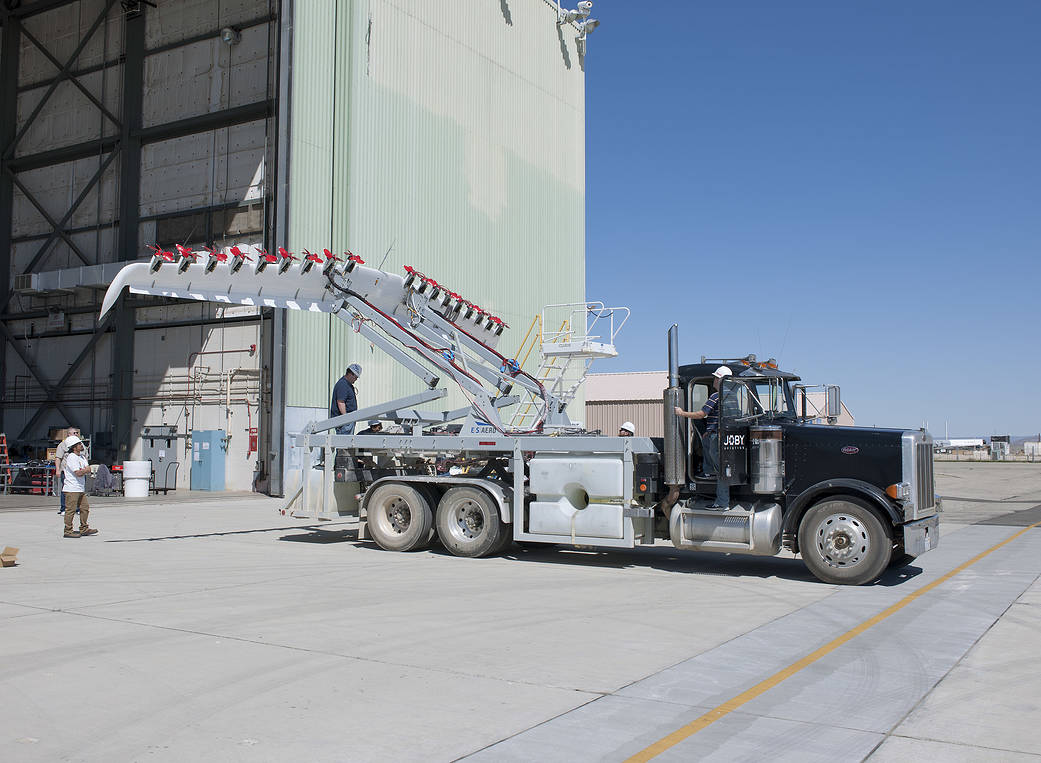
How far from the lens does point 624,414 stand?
186 feet

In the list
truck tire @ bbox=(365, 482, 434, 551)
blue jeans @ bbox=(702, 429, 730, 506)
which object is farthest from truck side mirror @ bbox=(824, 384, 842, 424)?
truck tire @ bbox=(365, 482, 434, 551)

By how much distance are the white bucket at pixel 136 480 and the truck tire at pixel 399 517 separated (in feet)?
44.8

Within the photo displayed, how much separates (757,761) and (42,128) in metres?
36.8

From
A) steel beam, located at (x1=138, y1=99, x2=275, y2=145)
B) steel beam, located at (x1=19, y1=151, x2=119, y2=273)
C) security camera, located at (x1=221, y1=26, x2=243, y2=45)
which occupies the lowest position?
steel beam, located at (x1=19, y1=151, x2=119, y2=273)

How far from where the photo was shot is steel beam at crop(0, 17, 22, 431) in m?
34.3

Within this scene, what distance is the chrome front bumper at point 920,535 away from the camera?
1045cm

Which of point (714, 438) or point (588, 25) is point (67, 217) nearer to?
point (588, 25)

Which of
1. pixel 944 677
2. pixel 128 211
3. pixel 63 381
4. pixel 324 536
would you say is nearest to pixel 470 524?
pixel 324 536

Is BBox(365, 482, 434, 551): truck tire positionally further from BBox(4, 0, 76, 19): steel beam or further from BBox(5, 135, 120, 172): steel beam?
BBox(4, 0, 76, 19): steel beam

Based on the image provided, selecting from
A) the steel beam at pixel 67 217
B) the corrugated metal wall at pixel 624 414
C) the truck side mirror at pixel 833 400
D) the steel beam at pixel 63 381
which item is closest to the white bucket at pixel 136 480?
the steel beam at pixel 63 381

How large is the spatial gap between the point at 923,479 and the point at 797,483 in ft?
4.81

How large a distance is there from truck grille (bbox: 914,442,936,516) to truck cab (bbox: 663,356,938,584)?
0.05 feet

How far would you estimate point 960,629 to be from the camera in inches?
332

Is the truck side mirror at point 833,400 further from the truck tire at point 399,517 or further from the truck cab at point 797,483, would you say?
the truck tire at point 399,517
